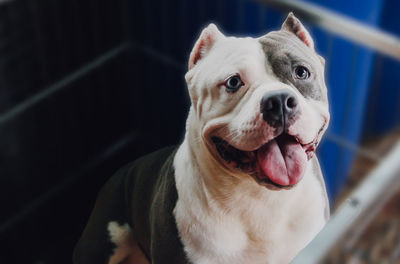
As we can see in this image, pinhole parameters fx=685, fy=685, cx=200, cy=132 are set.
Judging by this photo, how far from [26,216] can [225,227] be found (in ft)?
1.35

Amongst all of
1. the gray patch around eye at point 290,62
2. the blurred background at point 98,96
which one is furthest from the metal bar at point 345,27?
the gray patch around eye at point 290,62

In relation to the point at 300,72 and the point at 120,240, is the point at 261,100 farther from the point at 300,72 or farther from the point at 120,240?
the point at 120,240

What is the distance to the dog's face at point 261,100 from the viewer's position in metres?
0.42

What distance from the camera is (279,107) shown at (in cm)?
41

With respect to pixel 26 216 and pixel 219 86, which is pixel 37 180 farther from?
pixel 219 86

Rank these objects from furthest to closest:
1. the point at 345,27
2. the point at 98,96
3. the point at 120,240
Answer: the point at 98,96 < the point at 345,27 < the point at 120,240

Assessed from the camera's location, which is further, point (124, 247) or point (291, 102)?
point (124, 247)

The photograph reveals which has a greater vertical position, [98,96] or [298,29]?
[298,29]

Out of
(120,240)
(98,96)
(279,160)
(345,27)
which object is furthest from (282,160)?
(98,96)

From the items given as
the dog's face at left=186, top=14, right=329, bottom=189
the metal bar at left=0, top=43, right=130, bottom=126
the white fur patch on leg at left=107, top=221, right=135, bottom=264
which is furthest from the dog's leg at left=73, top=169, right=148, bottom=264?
the metal bar at left=0, top=43, right=130, bottom=126

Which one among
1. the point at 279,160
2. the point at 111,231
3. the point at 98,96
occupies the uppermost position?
the point at 279,160

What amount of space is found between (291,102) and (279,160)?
36 mm

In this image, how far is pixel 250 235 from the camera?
19.3 inches

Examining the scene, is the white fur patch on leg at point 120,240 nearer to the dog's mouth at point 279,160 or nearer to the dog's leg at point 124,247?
the dog's leg at point 124,247
